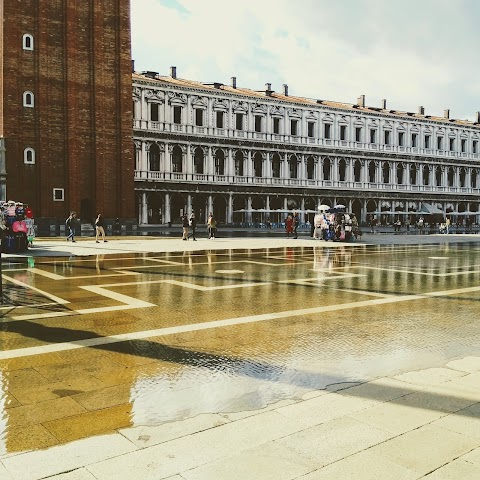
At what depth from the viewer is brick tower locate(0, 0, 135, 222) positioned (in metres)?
36.0

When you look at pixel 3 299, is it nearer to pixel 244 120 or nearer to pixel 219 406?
pixel 219 406

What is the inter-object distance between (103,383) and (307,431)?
7.05ft

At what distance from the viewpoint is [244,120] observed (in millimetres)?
54844

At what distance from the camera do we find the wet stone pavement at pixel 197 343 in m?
4.41

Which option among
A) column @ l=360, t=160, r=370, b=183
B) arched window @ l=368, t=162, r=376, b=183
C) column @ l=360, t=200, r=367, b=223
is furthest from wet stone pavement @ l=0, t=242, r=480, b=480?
arched window @ l=368, t=162, r=376, b=183

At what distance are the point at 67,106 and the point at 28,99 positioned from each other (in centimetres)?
252

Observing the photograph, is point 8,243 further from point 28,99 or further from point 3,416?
point 28,99

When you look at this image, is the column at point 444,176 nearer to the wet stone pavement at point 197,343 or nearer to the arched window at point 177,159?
the arched window at point 177,159

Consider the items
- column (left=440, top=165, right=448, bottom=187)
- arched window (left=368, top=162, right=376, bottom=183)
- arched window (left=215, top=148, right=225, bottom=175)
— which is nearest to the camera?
arched window (left=215, top=148, right=225, bottom=175)

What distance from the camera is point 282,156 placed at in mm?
57188

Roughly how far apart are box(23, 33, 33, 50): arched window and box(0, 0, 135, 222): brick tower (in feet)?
0.21

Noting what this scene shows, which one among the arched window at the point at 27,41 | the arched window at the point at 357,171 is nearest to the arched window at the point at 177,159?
the arched window at the point at 27,41

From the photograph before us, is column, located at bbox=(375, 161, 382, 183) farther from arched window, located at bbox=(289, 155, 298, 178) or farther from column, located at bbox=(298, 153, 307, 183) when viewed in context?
arched window, located at bbox=(289, 155, 298, 178)

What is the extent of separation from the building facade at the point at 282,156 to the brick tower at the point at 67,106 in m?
9.91
